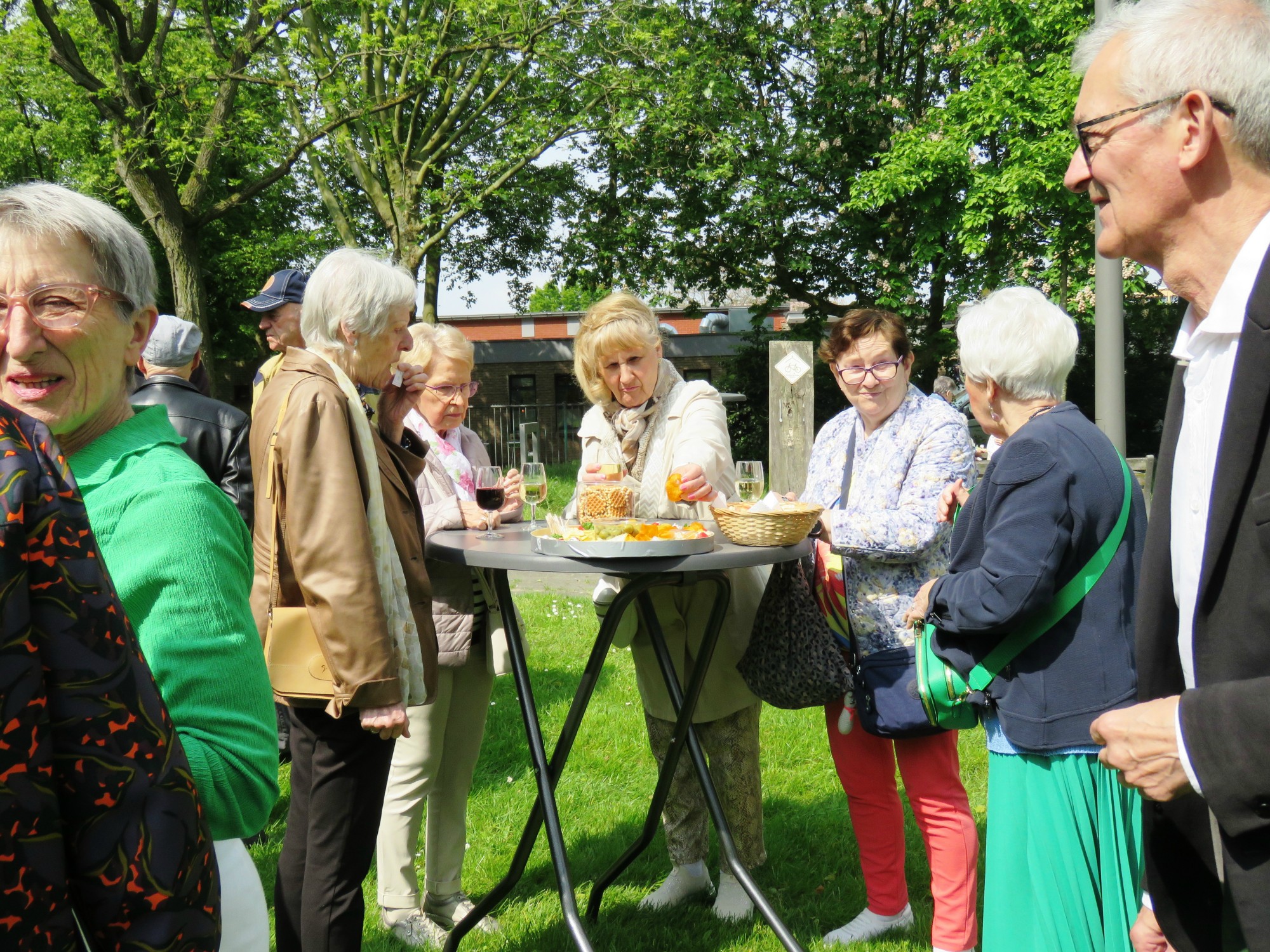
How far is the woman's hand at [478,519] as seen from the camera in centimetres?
382

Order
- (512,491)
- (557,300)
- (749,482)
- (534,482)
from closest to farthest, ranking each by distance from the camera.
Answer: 1. (749,482)
2. (534,482)
3. (512,491)
4. (557,300)

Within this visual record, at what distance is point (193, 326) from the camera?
4.52 m

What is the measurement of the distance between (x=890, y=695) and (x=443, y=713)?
1572 millimetres

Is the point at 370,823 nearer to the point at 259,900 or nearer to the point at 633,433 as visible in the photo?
the point at 259,900

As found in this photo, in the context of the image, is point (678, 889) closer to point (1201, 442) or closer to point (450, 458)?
point (450, 458)

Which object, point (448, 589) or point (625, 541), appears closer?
point (625, 541)

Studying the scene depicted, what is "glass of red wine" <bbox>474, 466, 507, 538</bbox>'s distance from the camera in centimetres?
367

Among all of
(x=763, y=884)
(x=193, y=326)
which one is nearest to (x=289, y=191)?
(x=193, y=326)

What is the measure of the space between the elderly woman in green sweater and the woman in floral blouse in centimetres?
215

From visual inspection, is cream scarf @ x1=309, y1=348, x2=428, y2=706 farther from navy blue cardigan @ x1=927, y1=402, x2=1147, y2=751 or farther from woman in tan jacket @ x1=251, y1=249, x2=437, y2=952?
navy blue cardigan @ x1=927, y1=402, x2=1147, y2=751

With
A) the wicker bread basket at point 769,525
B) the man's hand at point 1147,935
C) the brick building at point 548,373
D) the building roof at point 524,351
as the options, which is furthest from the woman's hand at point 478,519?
the building roof at point 524,351

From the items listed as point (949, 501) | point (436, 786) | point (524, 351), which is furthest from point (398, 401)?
point (524, 351)

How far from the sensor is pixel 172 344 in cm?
445

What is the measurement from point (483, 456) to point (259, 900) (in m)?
2.93
